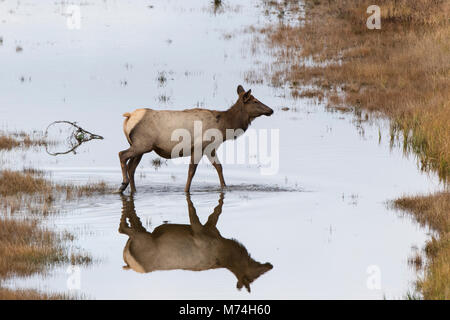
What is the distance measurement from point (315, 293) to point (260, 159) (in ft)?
28.8

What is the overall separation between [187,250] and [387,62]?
664 inches

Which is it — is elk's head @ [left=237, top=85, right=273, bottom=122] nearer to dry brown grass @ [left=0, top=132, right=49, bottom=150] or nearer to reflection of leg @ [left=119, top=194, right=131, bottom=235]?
reflection of leg @ [left=119, top=194, right=131, bottom=235]

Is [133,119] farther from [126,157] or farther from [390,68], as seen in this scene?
[390,68]

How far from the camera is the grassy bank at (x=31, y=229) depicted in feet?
38.5

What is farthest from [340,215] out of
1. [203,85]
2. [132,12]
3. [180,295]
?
[132,12]

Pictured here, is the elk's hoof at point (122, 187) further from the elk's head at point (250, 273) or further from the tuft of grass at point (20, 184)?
the elk's head at point (250, 273)

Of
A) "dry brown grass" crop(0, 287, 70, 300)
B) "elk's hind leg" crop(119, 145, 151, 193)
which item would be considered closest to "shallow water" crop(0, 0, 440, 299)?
"dry brown grass" crop(0, 287, 70, 300)

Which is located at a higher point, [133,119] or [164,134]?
[133,119]

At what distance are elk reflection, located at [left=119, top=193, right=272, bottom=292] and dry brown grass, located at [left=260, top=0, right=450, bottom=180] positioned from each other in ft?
18.3

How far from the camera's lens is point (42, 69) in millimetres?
30000

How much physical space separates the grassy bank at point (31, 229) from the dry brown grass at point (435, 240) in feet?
12.4

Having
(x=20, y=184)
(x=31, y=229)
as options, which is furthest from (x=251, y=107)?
(x=31, y=229)

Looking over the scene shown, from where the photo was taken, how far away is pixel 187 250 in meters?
12.9
